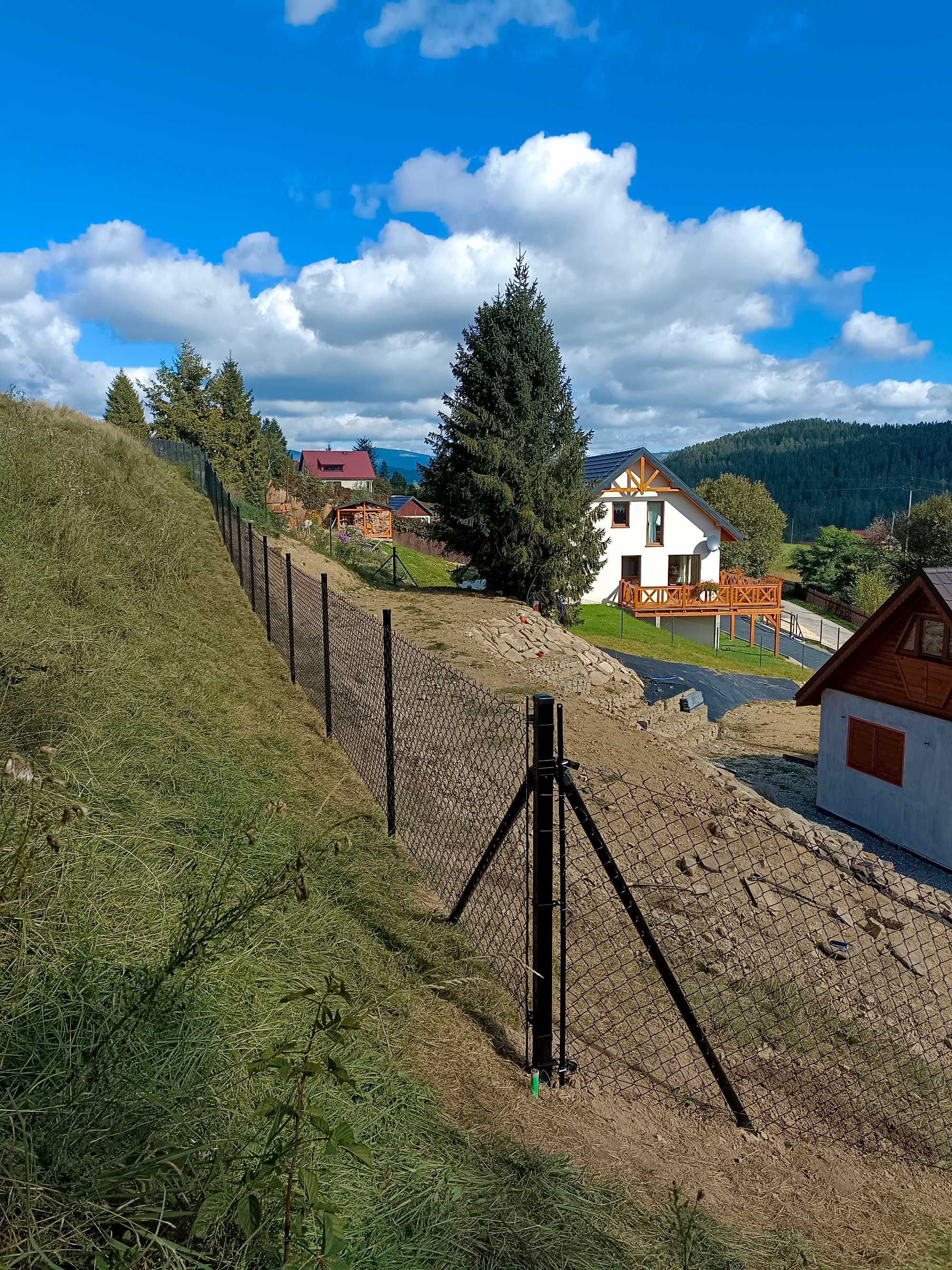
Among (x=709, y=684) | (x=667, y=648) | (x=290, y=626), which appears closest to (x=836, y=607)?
(x=667, y=648)

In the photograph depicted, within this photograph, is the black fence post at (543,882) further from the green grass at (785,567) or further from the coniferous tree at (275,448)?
the green grass at (785,567)

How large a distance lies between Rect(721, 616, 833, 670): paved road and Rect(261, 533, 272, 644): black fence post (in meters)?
27.8

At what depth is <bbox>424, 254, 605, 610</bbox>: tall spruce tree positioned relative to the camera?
21.5 metres

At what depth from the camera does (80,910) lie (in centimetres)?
A: 282

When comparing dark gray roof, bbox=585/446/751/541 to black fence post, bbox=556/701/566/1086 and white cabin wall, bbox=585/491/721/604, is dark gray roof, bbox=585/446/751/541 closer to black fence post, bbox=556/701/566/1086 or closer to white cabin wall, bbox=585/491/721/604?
white cabin wall, bbox=585/491/721/604

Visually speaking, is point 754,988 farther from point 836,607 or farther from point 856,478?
point 856,478

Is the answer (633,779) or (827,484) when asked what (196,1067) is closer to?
(633,779)

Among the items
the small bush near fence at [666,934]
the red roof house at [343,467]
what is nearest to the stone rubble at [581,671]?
the small bush near fence at [666,934]

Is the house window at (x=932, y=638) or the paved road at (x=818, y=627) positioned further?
the paved road at (x=818, y=627)

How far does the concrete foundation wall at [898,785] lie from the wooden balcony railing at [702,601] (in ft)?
57.0

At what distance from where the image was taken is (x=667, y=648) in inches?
1142

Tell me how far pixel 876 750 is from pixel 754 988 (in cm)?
1244

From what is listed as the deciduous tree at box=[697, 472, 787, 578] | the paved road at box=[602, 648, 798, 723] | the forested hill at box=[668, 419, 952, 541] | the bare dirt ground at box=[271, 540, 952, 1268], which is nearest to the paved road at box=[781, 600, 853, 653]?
the deciduous tree at box=[697, 472, 787, 578]

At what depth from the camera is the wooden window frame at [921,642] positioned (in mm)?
13656
